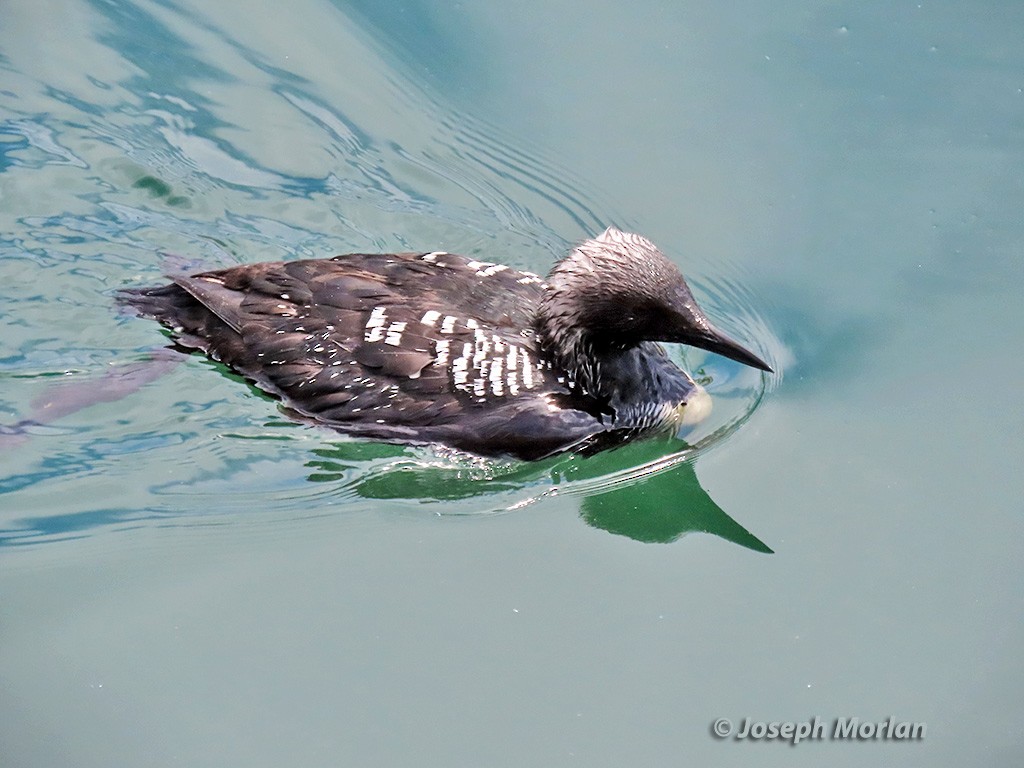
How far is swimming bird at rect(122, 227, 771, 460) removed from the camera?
535cm

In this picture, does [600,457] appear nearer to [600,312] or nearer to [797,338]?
[600,312]

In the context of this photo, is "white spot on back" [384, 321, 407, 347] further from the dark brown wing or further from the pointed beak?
the pointed beak

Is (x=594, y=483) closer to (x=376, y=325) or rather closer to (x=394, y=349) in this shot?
(x=394, y=349)

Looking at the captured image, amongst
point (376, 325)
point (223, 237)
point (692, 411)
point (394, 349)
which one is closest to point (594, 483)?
point (692, 411)

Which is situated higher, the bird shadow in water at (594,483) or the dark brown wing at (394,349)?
the dark brown wing at (394,349)

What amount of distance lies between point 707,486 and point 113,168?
3552 mm

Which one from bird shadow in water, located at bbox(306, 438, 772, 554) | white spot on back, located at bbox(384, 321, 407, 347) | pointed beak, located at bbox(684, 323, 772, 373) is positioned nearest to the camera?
bird shadow in water, located at bbox(306, 438, 772, 554)

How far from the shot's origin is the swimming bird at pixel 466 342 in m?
5.35

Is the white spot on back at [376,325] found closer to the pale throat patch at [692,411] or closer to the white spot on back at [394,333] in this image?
the white spot on back at [394,333]

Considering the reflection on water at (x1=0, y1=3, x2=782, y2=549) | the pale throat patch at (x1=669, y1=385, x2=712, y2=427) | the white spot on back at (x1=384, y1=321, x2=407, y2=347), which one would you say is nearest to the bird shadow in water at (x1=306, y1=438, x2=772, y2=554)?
the reflection on water at (x1=0, y1=3, x2=782, y2=549)

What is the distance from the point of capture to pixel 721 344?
17.4ft

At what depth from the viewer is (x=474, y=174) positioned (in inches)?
274

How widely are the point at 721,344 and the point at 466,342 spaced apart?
106cm

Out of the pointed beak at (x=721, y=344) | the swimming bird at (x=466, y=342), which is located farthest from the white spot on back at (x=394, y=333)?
the pointed beak at (x=721, y=344)
